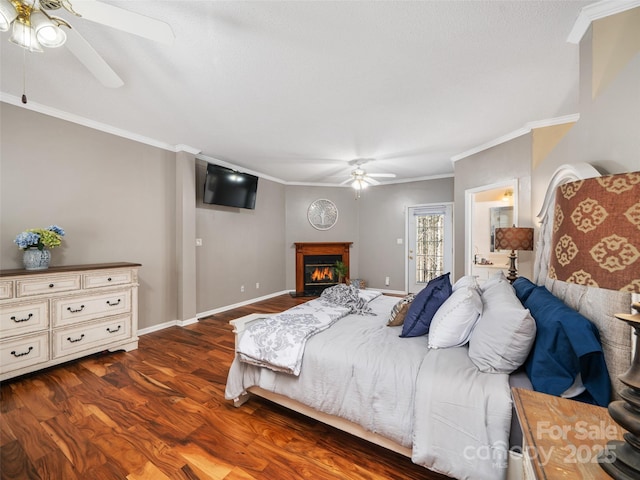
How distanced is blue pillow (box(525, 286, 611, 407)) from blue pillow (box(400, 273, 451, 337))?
26.0 inches

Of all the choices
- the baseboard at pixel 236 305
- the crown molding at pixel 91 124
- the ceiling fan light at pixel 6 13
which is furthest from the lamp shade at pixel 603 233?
the baseboard at pixel 236 305

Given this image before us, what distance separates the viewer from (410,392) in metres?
1.38

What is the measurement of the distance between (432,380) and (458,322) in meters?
0.44

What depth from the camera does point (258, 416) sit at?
1918mm

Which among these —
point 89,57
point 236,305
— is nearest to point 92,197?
point 89,57

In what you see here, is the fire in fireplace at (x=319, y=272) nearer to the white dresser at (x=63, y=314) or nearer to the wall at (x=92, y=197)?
the wall at (x=92, y=197)

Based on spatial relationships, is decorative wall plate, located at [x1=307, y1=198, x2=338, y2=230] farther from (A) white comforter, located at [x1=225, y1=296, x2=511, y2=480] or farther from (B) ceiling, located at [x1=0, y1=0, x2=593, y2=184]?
(A) white comforter, located at [x1=225, y1=296, x2=511, y2=480]

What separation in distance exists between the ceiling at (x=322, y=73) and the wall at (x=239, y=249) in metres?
1.41

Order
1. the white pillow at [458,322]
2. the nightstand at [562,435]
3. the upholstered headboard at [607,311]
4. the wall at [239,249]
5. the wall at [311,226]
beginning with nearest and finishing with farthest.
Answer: the nightstand at [562,435]
the upholstered headboard at [607,311]
the white pillow at [458,322]
the wall at [239,249]
the wall at [311,226]

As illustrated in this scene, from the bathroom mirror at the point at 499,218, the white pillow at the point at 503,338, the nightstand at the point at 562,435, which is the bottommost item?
the nightstand at the point at 562,435

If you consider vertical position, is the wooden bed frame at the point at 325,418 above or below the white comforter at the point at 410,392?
below

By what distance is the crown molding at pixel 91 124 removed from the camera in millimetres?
2516

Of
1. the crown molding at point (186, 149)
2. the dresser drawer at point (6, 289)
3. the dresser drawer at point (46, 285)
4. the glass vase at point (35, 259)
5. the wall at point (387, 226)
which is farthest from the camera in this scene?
the wall at point (387, 226)

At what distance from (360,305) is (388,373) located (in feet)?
3.64
